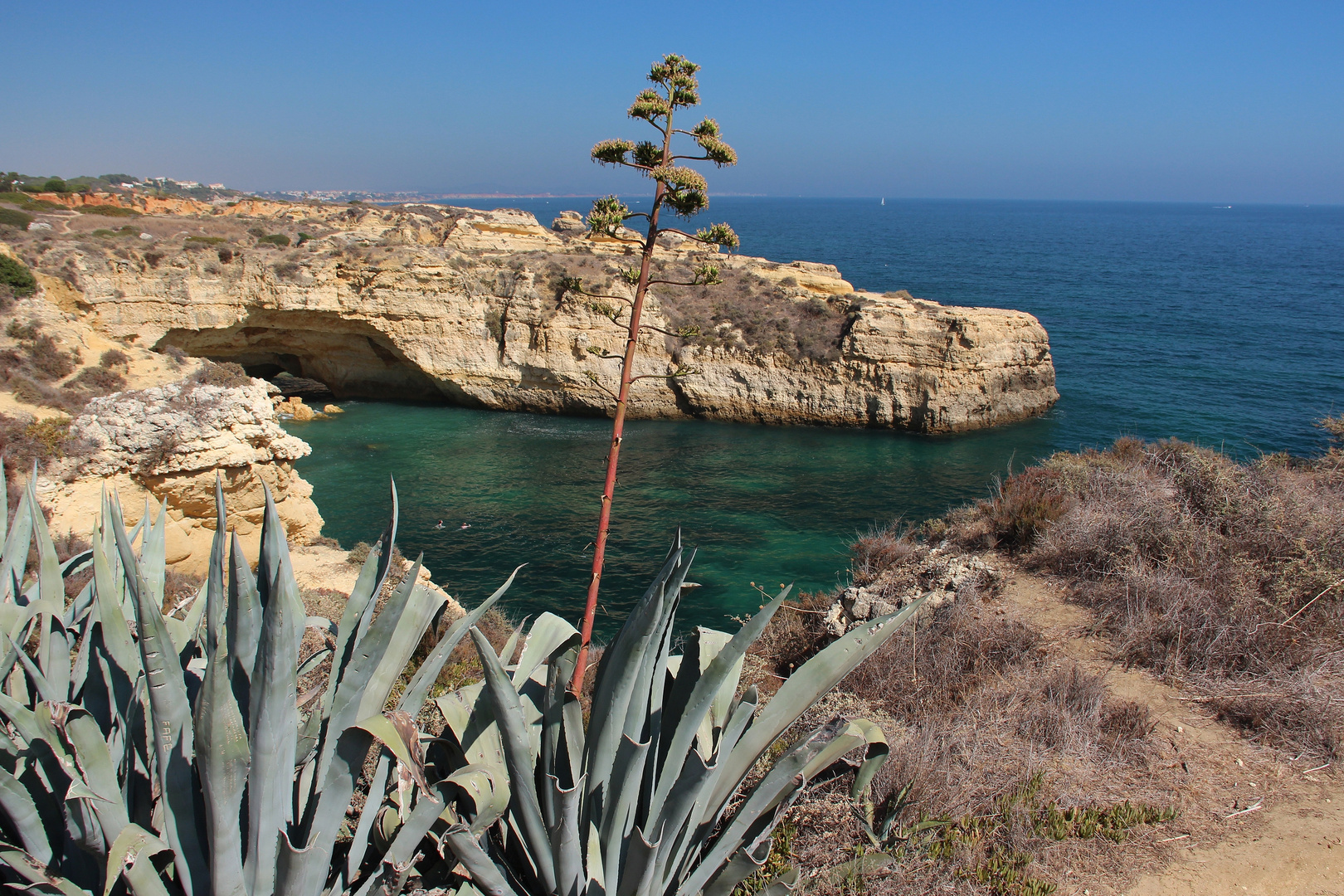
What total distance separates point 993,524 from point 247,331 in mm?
28241

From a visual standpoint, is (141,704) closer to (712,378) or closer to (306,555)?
(306,555)

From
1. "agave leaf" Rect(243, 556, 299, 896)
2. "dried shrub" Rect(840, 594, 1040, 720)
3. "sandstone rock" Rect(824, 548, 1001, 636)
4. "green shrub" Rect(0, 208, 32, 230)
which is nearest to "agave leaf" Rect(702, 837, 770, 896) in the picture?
"agave leaf" Rect(243, 556, 299, 896)

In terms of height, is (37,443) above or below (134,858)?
below

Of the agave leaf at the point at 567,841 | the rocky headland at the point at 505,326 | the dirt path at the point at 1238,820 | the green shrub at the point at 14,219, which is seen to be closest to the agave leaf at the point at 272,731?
the agave leaf at the point at 567,841

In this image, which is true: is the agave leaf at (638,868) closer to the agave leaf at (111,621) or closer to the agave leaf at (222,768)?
the agave leaf at (222,768)

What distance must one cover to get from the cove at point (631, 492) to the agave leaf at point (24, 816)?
10523 millimetres

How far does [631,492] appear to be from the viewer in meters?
20.0

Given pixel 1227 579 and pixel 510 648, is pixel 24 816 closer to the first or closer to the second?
pixel 510 648

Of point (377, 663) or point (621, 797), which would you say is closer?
point (377, 663)

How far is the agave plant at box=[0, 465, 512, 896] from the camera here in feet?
5.78

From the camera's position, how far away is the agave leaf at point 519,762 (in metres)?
2.00

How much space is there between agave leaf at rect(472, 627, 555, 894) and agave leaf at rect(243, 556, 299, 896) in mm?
472

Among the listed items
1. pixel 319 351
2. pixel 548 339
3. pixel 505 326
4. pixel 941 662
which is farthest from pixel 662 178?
pixel 319 351

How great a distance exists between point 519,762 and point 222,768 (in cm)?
76
